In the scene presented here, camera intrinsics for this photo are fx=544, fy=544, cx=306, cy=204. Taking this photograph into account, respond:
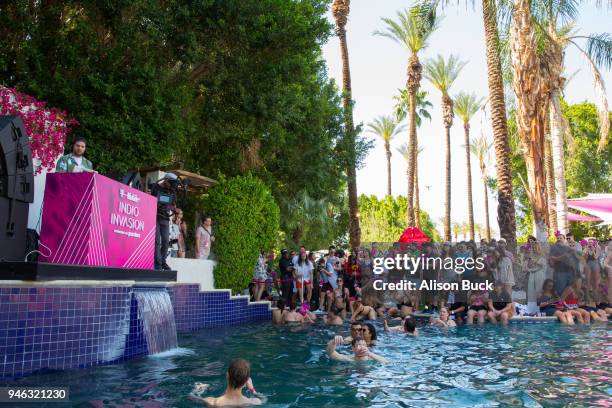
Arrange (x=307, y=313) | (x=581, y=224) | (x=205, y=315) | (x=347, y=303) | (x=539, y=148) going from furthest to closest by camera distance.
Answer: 1. (x=581, y=224)
2. (x=539, y=148)
3. (x=347, y=303)
4. (x=307, y=313)
5. (x=205, y=315)

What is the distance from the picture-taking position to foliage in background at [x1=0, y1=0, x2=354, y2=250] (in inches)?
551

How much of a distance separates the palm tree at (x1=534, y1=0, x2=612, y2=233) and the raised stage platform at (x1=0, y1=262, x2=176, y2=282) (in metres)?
18.8

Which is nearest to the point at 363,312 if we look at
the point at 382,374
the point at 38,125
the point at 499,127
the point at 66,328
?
the point at 499,127

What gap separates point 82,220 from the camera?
768cm

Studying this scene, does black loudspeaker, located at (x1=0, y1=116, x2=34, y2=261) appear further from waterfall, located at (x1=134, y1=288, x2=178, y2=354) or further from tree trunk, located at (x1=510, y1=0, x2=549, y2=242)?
tree trunk, located at (x1=510, y1=0, x2=549, y2=242)

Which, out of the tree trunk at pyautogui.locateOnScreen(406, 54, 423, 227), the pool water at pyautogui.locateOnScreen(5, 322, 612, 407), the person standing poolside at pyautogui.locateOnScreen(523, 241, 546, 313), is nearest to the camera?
the pool water at pyautogui.locateOnScreen(5, 322, 612, 407)

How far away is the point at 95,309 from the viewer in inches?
297

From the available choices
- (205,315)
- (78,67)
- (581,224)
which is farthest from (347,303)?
(581,224)

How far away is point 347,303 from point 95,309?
11594mm

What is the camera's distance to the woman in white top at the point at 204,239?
48.3ft

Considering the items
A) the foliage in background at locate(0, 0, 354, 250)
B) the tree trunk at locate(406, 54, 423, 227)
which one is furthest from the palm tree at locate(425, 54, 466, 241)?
the foliage in background at locate(0, 0, 354, 250)

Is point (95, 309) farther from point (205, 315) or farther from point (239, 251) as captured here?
point (239, 251)

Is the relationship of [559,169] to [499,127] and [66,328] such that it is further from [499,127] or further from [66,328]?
[66,328]

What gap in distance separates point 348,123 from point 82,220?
2067 centimetres
